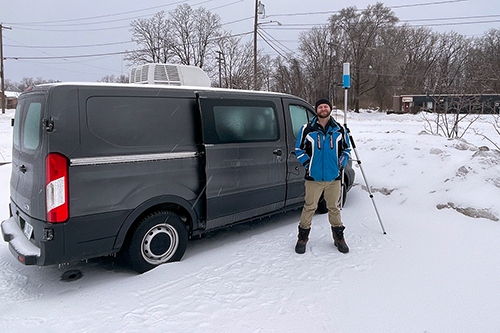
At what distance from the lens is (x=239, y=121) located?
4754 mm

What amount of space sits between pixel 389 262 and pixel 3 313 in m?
3.86

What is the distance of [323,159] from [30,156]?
3.09 meters

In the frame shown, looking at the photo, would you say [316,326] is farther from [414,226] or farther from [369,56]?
[369,56]

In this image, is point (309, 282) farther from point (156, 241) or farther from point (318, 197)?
point (156, 241)

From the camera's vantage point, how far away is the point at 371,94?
6069cm

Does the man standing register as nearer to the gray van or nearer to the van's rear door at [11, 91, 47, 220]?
the gray van

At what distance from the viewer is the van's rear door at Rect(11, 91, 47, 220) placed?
132 inches

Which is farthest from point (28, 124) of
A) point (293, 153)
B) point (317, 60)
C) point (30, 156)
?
point (317, 60)

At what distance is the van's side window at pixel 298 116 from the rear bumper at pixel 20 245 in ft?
12.0

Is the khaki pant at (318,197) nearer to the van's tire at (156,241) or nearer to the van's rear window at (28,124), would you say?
the van's tire at (156,241)

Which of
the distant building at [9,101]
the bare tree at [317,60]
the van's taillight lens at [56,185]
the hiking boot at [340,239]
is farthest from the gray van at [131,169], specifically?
the bare tree at [317,60]

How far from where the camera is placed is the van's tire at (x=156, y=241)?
384cm

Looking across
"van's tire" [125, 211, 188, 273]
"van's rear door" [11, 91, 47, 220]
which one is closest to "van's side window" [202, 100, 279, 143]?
"van's tire" [125, 211, 188, 273]

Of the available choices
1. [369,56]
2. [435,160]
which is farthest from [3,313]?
[369,56]
